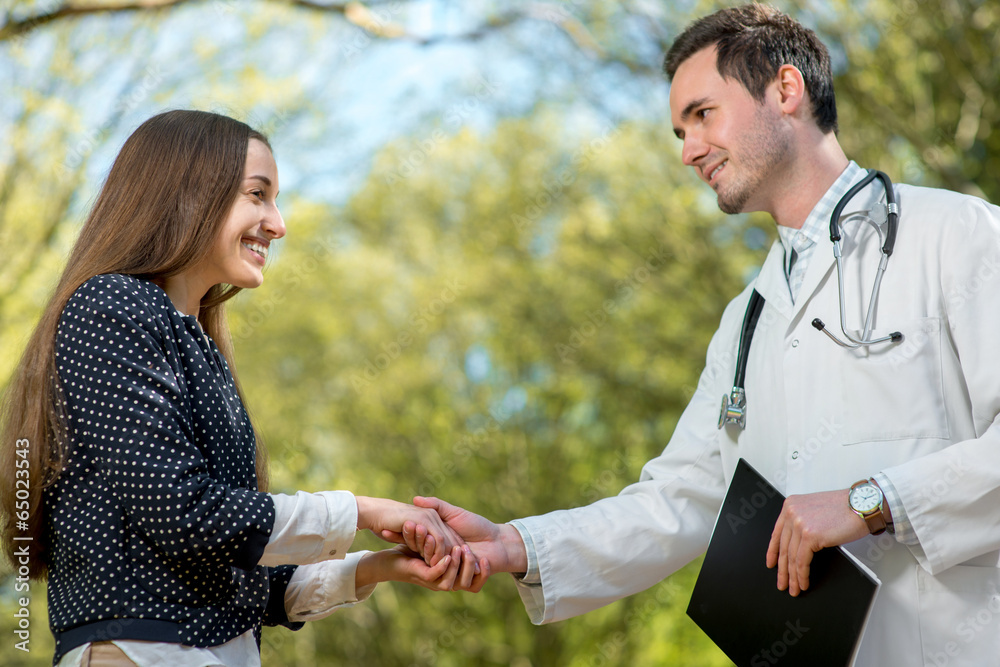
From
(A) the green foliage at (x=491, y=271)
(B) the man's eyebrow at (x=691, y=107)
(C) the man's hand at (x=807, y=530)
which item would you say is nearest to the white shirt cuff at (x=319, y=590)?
(C) the man's hand at (x=807, y=530)

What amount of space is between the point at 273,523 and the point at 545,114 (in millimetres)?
6782

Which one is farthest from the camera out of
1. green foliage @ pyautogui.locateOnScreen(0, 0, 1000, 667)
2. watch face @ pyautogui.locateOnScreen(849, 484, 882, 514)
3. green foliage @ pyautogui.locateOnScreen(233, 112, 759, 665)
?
green foliage @ pyautogui.locateOnScreen(233, 112, 759, 665)

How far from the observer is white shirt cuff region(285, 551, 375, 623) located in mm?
2012

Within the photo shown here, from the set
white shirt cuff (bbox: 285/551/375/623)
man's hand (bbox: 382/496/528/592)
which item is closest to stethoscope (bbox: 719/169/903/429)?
man's hand (bbox: 382/496/528/592)

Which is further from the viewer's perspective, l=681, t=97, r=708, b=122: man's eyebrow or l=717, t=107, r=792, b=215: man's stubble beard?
l=681, t=97, r=708, b=122: man's eyebrow

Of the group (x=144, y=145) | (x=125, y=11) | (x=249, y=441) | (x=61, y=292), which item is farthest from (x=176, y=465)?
Result: (x=125, y=11)

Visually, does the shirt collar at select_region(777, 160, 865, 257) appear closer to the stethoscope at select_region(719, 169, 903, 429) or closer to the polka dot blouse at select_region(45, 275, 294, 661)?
the stethoscope at select_region(719, 169, 903, 429)

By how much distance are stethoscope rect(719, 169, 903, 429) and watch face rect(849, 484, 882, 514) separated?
0.34 m

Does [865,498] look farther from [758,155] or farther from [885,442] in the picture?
[758,155]

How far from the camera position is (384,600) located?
7973 millimetres

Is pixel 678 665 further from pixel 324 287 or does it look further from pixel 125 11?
pixel 125 11

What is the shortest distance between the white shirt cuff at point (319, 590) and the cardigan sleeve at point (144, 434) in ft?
1.56

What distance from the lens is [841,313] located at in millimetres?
1992

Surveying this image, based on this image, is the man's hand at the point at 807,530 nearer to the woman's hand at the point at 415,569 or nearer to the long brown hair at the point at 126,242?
the woman's hand at the point at 415,569
